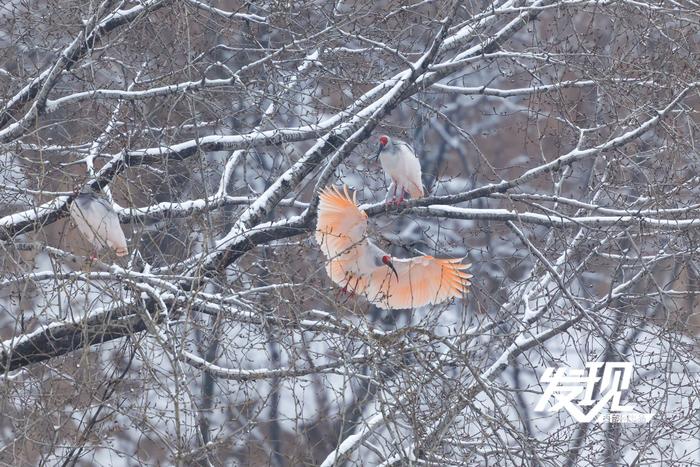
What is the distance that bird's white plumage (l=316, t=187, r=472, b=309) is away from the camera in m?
7.84

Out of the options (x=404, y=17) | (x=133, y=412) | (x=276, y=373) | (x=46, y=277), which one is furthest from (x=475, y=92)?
(x=133, y=412)

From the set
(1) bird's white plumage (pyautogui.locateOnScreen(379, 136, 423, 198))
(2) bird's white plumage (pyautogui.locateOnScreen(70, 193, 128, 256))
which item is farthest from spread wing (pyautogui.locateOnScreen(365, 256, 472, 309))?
(2) bird's white plumage (pyautogui.locateOnScreen(70, 193, 128, 256))

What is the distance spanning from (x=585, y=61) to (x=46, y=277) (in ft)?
12.5

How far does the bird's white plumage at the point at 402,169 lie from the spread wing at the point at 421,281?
0.89 meters

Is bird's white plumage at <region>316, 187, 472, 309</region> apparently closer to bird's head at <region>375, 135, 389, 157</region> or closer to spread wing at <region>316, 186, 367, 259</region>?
spread wing at <region>316, 186, 367, 259</region>

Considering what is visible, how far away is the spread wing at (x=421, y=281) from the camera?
8016 millimetres

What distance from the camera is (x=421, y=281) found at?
8.46 metres

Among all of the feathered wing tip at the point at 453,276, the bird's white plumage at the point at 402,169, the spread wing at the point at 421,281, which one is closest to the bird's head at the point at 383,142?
the bird's white plumage at the point at 402,169

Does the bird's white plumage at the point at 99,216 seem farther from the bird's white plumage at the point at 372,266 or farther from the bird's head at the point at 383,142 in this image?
the bird's head at the point at 383,142

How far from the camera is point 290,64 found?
9.60 m

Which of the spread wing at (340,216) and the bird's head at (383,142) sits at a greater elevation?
the bird's head at (383,142)

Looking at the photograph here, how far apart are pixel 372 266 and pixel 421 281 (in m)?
0.43

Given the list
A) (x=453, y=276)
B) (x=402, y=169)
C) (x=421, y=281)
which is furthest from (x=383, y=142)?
(x=453, y=276)

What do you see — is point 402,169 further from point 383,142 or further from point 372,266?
point 372,266
